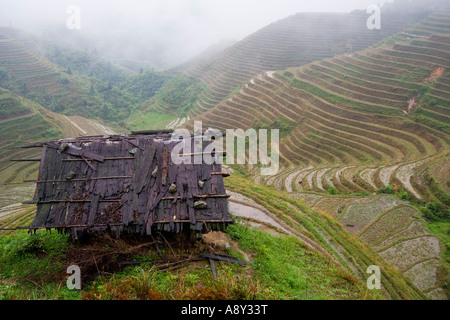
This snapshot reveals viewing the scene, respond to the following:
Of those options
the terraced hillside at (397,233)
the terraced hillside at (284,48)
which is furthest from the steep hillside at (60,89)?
the terraced hillside at (397,233)

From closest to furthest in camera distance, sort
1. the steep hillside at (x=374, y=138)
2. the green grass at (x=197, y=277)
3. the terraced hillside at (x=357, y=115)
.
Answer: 1. the green grass at (x=197, y=277)
2. the steep hillside at (x=374, y=138)
3. the terraced hillside at (x=357, y=115)

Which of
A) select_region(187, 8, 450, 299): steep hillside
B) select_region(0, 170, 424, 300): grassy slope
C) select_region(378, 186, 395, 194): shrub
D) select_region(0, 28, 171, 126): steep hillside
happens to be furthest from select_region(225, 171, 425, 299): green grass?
select_region(0, 28, 171, 126): steep hillside

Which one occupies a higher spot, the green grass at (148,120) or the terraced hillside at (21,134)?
the green grass at (148,120)

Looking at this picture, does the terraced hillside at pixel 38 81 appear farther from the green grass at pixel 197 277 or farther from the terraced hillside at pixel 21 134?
the green grass at pixel 197 277

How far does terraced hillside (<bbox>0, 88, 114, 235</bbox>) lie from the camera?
2136cm

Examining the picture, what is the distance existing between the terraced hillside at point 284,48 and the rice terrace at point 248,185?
655mm

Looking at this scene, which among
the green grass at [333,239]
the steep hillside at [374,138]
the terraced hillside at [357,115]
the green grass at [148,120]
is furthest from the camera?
the green grass at [148,120]

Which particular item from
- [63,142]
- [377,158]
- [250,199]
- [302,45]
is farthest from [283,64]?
[63,142]

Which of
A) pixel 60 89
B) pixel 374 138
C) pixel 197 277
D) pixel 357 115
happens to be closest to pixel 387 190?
pixel 374 138

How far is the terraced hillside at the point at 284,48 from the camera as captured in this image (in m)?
47.1

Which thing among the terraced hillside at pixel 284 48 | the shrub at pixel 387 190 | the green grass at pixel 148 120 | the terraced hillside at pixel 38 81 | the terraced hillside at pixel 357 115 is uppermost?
the terraced hillside at pixel 284 48

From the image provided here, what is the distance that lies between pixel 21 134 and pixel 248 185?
31.9 meters

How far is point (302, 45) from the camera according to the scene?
51.3m

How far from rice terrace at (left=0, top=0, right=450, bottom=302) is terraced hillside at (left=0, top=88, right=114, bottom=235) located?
0.20 m
